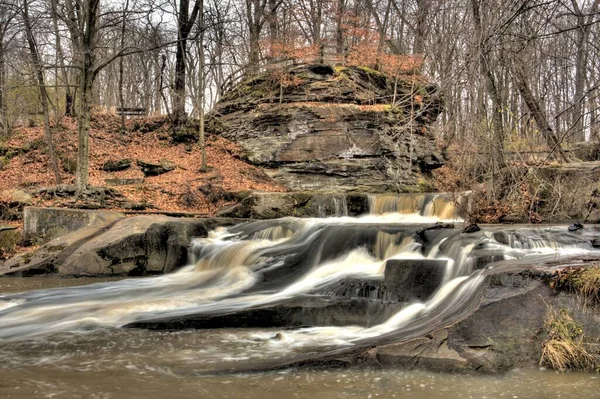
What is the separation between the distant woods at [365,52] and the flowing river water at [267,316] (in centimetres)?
191

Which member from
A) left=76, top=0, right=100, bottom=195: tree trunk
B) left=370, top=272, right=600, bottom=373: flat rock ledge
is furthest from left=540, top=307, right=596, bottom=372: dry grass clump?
left=76, top=0, right=100, bottom=195: tree trunk

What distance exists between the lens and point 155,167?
17062 millimetres

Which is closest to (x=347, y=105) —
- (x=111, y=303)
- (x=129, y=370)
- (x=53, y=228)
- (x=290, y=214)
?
(x=290, y=214)

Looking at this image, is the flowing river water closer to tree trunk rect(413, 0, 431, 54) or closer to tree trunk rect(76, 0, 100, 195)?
tree trunk rect(413, 0, 431, 54)

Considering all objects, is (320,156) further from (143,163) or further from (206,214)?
(143,163)

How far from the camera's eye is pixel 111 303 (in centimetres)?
741

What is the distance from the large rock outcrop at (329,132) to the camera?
16.6 meters

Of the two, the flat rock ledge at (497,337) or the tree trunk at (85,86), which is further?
the tree trunk at (85,86)

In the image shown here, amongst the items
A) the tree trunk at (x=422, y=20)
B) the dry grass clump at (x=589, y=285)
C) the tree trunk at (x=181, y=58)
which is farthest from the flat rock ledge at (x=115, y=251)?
the tree trunk at (x=181, y=58)

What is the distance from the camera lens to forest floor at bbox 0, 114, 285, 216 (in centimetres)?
1427

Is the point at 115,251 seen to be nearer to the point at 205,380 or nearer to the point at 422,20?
the point at 205,380

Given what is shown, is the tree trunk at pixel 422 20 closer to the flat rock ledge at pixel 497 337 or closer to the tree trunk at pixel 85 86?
the flat rock ledge at pixel 497 337

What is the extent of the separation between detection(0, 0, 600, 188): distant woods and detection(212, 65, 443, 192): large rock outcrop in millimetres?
1121

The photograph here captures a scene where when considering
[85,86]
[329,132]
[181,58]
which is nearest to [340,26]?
[329,132]
